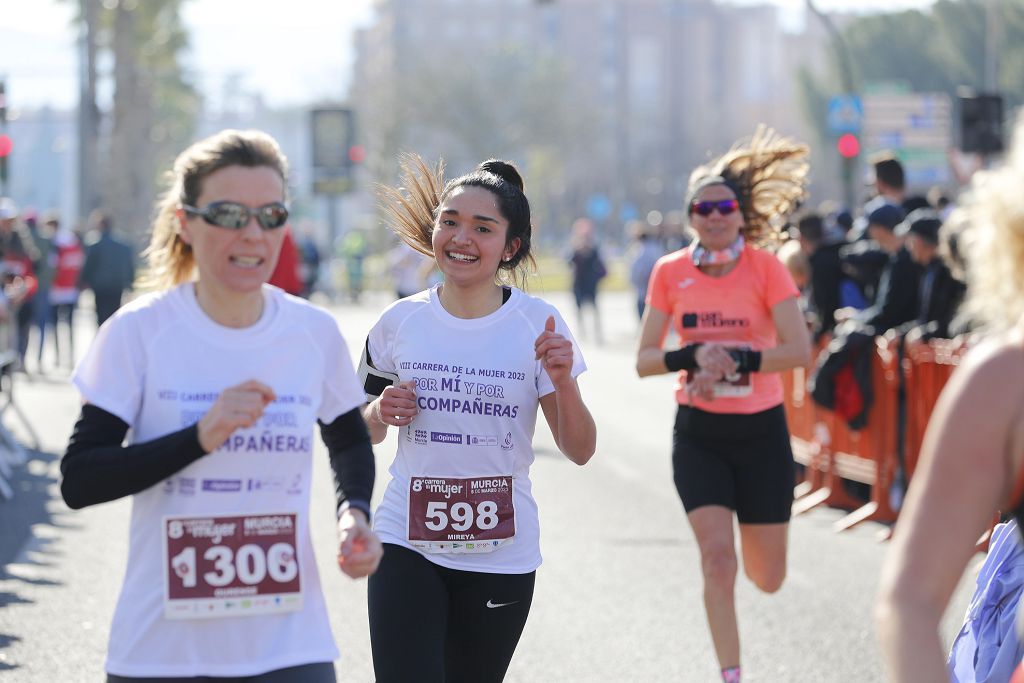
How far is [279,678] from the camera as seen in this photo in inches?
135

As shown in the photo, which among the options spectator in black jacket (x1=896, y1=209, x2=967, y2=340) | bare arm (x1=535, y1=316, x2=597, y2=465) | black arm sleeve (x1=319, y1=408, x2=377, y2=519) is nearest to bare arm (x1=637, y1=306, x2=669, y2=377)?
bare arm (x1=535, y1=316, x2=597, y2=465)

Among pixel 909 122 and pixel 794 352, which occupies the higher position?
pixel 909 122

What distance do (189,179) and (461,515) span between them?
147cm

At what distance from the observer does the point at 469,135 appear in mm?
89750

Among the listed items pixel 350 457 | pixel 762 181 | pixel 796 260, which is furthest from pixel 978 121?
pixel 350 457

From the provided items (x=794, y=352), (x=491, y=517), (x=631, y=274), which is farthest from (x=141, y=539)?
(x=631, y=274)

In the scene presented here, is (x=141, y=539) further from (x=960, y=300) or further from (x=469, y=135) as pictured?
(x=469, y=135)

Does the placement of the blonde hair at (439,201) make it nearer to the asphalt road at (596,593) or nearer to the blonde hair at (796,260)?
the asphalt road at (596,593)

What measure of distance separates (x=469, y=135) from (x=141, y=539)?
87.0m

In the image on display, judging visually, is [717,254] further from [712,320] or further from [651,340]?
[651,340]

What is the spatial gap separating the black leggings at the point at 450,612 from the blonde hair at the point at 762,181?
8.80 ft

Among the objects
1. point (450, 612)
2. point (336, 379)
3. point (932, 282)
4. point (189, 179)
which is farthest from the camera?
point (932, 282)

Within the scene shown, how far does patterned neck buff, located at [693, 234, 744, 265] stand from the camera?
6504 millimetres

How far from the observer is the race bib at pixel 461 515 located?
4.66 meters
